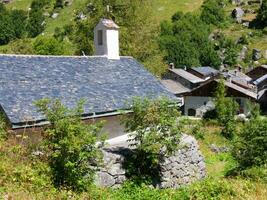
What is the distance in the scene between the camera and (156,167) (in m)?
18.5

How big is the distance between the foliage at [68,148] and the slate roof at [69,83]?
2468 millimetres

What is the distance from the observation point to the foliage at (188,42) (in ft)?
328

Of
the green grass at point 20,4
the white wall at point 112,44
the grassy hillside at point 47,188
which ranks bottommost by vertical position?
the green grass at point 20,4

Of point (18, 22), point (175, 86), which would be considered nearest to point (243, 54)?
point (175, 86)

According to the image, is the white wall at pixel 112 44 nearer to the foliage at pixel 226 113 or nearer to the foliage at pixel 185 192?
the foliage at pixel 185 192

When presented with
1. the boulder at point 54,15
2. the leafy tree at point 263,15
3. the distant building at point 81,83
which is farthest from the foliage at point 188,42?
the distant building at point 81,83

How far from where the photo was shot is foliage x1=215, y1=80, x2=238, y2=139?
125 ft

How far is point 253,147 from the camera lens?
21312 mm

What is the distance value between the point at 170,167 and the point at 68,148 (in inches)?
230

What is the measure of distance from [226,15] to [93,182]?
11879cm

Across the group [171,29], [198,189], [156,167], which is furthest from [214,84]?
[171,29]

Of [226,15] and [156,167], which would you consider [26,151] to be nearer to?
[156,167]

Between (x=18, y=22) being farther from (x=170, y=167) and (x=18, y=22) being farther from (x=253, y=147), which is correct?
(x=170, y=167)

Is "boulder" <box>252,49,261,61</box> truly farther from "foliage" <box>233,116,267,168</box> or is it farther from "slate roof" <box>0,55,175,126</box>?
"foliage" <box>233,116,267,168</box>
